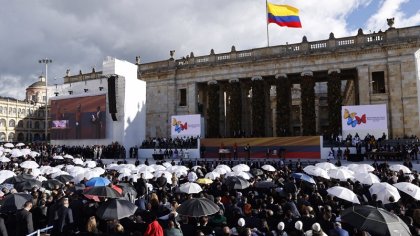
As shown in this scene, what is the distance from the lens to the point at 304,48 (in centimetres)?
3850

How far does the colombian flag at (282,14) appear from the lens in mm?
37750

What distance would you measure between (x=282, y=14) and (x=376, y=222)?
3438 cm

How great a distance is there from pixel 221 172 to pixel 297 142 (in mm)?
18490

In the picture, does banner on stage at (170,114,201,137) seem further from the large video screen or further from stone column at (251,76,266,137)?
the large video screen

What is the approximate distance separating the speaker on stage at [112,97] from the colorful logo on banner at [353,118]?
22.0 metres

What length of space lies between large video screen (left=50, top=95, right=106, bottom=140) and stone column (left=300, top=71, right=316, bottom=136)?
2127 centimetres

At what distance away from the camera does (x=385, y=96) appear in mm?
35406

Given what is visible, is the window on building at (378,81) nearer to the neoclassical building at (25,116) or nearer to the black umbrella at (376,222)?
the black umbrella at (376,222)

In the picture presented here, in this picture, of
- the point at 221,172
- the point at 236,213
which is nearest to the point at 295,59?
the point at 221,172

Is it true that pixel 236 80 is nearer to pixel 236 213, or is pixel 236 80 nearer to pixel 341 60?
pixel 341 60

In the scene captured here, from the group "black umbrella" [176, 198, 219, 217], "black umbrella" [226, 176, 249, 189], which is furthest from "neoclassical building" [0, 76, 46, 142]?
"black umbrella" [176, 198, 219, 217]

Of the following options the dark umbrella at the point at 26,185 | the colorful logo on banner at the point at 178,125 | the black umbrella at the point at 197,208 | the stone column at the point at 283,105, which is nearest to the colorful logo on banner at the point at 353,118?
the stone column at the point at 283,105

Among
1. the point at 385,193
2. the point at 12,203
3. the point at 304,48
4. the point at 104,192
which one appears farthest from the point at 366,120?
the point at 12,203

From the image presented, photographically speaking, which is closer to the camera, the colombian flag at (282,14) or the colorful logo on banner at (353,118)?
the colorful logo on banner at (353,118)
